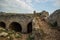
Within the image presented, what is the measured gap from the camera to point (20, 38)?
84.5 ft

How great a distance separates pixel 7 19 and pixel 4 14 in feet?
4.41

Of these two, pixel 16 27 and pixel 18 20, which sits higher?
pixel 18 20

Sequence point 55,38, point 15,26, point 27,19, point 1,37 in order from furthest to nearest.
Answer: point 15,26 → point 27,19 → point 1,37 → point 55,38

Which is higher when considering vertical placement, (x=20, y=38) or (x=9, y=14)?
(x=9, y=14)

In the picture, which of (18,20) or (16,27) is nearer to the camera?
(18,20)

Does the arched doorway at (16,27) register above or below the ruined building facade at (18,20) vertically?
below

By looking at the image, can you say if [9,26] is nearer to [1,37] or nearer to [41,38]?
[1,37]

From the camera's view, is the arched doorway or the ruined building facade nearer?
the ruined building facade

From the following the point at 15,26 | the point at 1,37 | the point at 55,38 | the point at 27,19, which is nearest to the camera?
the point at 55,38

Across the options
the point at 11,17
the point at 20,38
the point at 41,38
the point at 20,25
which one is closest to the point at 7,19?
the point at 11,17

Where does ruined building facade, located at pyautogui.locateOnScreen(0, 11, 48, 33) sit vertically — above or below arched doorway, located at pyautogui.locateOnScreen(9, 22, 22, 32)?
above

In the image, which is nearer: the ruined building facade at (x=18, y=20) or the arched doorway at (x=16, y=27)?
the ruined building facade at (x=18, y=20)

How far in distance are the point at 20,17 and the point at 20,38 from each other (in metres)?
8.15

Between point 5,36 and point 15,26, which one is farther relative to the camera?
point 15,26
